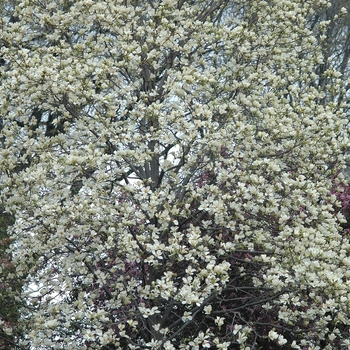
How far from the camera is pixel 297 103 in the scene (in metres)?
9.05

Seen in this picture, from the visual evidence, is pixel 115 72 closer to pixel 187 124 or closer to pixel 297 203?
pixel 187 124

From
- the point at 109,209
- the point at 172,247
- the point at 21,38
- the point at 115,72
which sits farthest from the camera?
the point at 21,38

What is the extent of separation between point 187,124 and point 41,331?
308 cm

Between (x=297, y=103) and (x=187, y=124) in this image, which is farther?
(x=297, y=103)

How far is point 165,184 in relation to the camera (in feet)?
26.3

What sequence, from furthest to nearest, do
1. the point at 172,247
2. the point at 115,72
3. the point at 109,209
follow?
the point at 115,72 < the point at 109,209 < the point at 172,247

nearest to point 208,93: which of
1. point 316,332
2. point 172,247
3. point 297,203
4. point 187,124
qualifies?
point 187,124

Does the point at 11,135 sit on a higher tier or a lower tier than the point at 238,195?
higher

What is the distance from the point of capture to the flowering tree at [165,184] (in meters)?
7.45

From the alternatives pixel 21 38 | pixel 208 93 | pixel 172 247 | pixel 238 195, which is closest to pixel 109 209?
pixel 172 247

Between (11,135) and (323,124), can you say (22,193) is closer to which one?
(11,135)

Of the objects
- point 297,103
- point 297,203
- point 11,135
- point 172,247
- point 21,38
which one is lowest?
point 172,247

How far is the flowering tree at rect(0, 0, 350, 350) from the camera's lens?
7.45 meters

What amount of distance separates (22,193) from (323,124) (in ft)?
13.2
